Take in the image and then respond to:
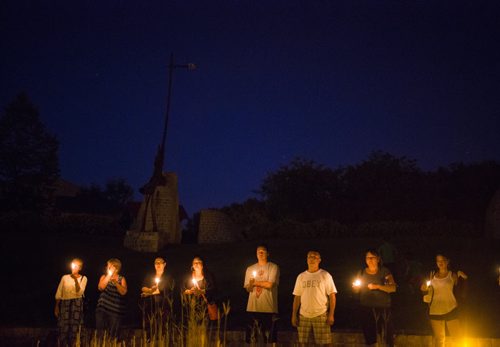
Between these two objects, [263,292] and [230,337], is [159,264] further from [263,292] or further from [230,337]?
[230,337]

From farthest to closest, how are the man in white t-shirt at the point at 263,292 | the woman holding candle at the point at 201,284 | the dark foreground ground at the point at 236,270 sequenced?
the dark foreground ground at the point at 236,270 < the woman holding candle at the point at 201,284 < the man in white t-shirt at the point at 263,292

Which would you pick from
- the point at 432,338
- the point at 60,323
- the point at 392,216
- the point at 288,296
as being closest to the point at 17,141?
the point at 392,216

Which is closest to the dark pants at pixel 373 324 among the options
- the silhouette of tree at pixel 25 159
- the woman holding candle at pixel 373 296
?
the woman holding candle at pixel 373 296

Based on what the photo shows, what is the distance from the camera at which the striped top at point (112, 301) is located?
7.45 m

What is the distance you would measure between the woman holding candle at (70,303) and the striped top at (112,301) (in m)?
0.37

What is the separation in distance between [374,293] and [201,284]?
7.38 feet

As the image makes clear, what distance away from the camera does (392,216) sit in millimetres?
29578

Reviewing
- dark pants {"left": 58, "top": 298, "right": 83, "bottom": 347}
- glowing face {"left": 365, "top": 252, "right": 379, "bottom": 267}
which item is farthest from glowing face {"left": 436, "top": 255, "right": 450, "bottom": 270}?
dark pants {"left": 58, "top": 298, "right": 83, "bottom": 347}

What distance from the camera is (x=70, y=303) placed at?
7.61 meters

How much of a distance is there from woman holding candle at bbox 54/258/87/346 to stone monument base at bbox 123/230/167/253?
45.7 ft

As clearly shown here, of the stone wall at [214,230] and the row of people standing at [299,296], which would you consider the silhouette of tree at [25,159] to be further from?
the row of people standing at [299,296]

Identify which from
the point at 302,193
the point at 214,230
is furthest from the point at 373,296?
the point at 302,193

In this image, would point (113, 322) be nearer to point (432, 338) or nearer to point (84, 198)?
point (432, 338)

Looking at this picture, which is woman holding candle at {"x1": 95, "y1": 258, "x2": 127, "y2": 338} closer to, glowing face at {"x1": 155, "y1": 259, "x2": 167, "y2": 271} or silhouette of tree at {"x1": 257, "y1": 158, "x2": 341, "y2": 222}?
glowing face at {"x1": 155, "y1": 259, "x2": 167, "y2": 271}
